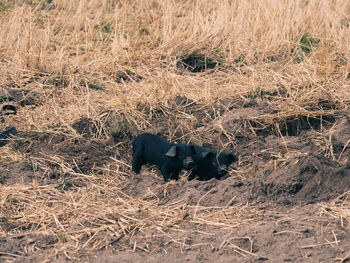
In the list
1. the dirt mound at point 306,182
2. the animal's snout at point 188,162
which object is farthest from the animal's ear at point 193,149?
the dirt mound at point 306,182

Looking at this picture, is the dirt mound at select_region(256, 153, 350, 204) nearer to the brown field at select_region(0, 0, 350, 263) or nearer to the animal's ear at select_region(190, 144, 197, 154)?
the brown field at select_region(0, 0, 350, 263)

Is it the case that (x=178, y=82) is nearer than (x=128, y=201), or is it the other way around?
(x=128, y=201)

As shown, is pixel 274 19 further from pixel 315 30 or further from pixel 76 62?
pixel 76 62

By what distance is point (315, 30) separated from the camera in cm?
927

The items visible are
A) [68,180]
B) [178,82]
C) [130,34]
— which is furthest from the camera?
[130,34]

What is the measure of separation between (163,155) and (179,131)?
926 mm

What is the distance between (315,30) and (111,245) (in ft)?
21.8

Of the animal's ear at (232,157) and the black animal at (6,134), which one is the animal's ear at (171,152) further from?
the black animal at (6,134)

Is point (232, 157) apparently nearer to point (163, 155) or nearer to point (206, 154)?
point (206, 154)

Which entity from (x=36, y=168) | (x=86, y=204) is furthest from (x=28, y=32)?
(x=86, y=204)

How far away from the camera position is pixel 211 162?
17.0 feet

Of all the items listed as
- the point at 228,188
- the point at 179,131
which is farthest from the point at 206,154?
the point at 179,131

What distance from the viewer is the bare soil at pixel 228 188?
3902 millimetres

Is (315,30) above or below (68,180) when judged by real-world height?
above
